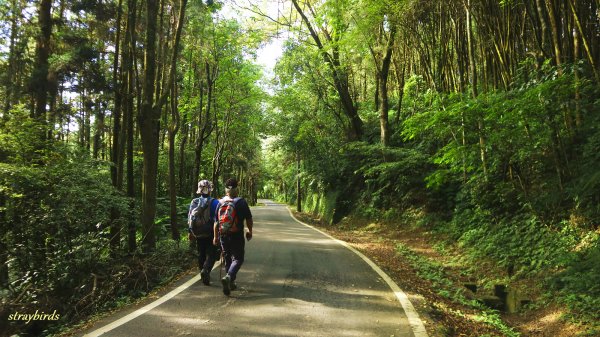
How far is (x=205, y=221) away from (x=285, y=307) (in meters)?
2.29

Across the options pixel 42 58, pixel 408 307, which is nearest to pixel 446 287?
pixel 408 307

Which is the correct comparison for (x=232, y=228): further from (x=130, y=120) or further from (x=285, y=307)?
(x=130, y=120)

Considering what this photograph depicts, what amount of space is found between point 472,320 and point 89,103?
16.9 metres

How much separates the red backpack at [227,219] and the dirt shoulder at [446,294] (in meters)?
3.10

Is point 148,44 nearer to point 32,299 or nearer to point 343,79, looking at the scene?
point 32,299

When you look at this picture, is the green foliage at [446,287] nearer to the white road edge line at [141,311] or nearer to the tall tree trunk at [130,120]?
the white road edge line at [141,311]

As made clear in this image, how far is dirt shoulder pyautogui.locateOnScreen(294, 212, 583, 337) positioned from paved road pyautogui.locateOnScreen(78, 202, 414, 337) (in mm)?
559

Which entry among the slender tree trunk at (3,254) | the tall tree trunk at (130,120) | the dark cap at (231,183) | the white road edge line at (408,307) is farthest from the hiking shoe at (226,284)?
the tall tree trunk at (130,120)

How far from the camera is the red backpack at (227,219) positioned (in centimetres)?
650

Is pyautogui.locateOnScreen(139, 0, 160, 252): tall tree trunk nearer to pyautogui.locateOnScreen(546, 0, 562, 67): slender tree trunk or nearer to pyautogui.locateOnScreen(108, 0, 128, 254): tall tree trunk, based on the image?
pyautogui.locateOnScreen(108, 0, 128, 254): tall tree trunk

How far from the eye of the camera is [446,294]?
7.39 metres

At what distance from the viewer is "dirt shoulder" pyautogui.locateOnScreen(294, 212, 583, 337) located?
18.2ft

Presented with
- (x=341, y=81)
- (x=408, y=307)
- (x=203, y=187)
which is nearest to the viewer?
(x=408, y=307)

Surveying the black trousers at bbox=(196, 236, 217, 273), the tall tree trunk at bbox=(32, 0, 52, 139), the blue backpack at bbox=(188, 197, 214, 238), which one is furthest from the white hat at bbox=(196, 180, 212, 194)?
the tall tree trunk at bbox=(32, 0, 52, 139)
